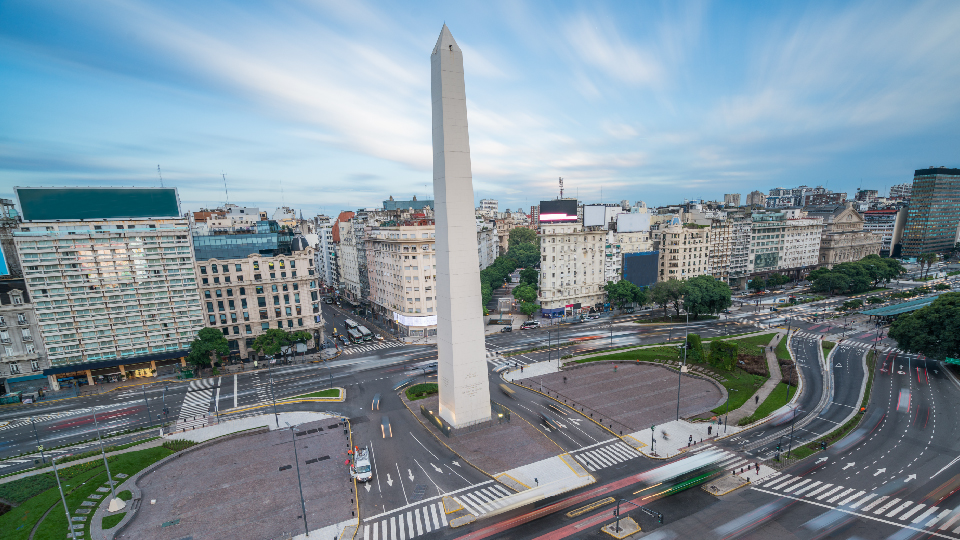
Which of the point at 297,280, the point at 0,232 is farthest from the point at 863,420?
the point at 0,232

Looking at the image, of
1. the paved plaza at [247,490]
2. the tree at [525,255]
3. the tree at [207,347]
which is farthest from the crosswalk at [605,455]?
the tree at [525,255]

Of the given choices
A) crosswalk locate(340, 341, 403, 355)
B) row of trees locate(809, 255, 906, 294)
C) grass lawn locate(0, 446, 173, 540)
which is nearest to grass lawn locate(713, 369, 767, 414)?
crosswalk locate(340, 341, 403, 355)

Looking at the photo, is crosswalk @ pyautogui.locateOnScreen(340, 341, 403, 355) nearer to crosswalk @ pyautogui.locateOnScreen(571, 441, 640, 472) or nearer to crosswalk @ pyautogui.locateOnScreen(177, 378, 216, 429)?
crosswalk @ pyautogui.locateOnScreen(177, 378, 216, 429)

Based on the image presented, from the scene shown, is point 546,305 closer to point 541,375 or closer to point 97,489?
point 541,375

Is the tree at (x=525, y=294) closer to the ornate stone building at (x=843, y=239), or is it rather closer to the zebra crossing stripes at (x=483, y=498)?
the zebra crossing stripes at (x=483, y=498)

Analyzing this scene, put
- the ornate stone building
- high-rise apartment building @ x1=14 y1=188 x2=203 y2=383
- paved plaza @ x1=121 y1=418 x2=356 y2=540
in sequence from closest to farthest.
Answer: paved plaza @ x1=121 y1=418 x2=356 y2=540, high-rise apartment building @ x1=14 y1=188 x2=203 y2=383, the ornate stone building

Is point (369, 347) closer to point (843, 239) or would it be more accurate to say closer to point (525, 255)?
point (525, 255)

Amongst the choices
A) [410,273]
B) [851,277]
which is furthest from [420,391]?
[851,277]

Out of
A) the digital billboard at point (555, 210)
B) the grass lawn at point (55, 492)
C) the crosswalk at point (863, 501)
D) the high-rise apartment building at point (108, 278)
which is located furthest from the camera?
the digital billboard at point (555, 210)

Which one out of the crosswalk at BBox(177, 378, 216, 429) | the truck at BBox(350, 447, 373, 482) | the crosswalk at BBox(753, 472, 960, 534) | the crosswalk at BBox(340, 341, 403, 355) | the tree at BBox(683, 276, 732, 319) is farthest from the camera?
the tree at BBox(683, 276, 732, 319)
